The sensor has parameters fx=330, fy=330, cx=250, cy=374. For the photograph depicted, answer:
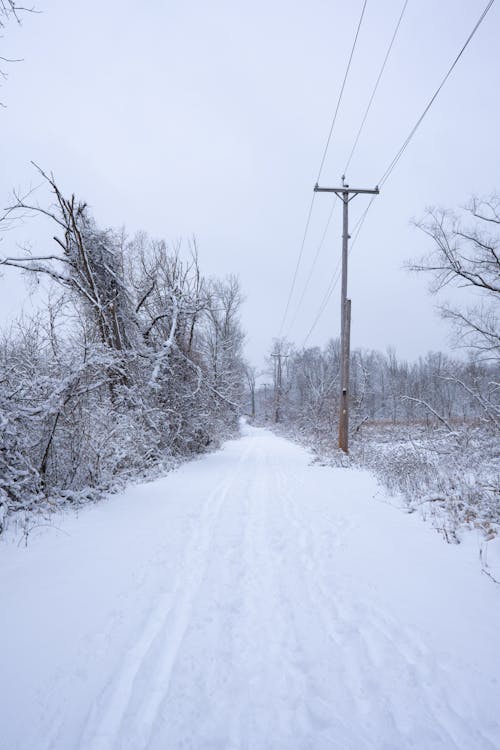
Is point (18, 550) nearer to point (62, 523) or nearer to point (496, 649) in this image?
point (62, 523)

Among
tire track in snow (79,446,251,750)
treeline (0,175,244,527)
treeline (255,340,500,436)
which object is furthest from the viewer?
treeline (255,340,500,436)

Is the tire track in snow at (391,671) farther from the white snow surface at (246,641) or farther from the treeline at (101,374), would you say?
the treeline at (101,374)

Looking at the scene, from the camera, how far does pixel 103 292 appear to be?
10016 millimetres

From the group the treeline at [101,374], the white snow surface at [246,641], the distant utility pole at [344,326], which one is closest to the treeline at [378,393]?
the distant utility pole at [344,326]

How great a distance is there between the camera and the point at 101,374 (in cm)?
695

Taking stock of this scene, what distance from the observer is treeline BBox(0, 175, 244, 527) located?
5152 millimetres

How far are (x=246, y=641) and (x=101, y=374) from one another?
5.84 meters

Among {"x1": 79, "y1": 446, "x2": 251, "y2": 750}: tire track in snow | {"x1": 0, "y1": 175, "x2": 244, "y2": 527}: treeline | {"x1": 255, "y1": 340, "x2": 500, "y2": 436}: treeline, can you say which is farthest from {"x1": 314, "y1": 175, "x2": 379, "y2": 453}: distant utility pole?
{"x1": 79, "y1": 446, "x2": 251, "y2": 750}: tire track in snow

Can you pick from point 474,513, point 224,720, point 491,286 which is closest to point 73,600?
point 224,720

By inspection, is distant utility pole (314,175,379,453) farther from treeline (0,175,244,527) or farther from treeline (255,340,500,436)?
treeline (0,175,244,527)

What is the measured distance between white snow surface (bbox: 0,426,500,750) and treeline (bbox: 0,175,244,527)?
5.14 feet

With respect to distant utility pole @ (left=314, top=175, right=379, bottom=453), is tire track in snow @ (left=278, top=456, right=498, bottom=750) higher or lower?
lower

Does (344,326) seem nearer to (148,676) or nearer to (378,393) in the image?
(148,676)

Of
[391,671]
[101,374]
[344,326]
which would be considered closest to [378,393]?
[344,326]
